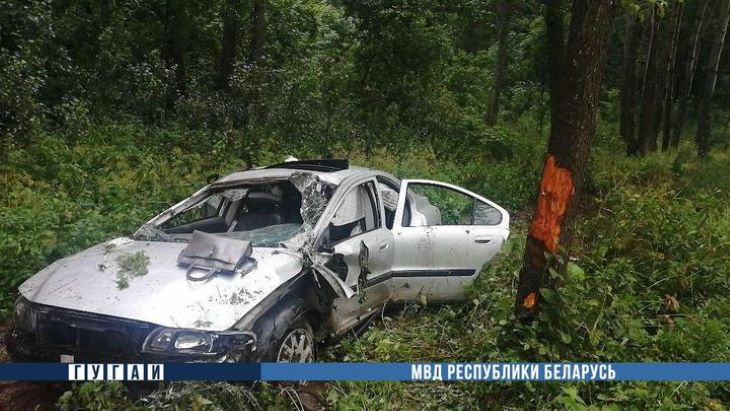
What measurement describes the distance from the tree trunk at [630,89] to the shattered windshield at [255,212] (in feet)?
41.3

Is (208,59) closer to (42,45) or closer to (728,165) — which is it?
(42,45)

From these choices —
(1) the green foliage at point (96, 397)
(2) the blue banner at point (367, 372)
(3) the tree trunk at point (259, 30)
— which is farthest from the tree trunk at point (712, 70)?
(1) the green foliage at point (96, 397)

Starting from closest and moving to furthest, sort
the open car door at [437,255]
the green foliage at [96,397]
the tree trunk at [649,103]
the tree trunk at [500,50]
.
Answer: the green foliage at [96,397] → the open car door at [437,255] → the tree trunk at [649,103] → the tree trunk at [500,50]

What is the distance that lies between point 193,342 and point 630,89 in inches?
619

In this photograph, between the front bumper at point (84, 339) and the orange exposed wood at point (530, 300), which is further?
the orange exposed wood at point (530, 300)

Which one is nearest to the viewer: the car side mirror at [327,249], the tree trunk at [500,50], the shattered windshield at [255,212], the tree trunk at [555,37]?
the tree trunk at [555,37]

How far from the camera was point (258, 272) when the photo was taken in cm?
376

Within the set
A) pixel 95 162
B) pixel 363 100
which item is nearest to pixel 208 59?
pixel 363 100

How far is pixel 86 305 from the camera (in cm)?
337

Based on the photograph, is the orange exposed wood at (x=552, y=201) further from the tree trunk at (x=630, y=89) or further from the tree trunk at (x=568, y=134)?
the tree trunk at (x=630, y=89)

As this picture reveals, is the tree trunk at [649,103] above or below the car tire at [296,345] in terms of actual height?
above

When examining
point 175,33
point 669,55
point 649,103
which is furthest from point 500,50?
point 175,33

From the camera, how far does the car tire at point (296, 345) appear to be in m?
3.58

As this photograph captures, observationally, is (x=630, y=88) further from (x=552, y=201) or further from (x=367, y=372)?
(x=367, y=372)
